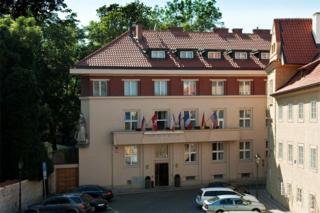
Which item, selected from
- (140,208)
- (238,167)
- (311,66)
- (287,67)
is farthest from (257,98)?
(140,208)

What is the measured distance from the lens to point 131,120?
47281mm

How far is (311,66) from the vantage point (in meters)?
36.8

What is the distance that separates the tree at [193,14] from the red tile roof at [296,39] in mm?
32702

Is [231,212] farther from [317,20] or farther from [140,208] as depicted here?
[317,20]

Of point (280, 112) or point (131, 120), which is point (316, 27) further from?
point (131, 120)

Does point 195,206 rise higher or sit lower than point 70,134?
lower

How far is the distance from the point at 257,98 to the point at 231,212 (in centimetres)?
1975

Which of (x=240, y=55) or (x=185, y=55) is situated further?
(x=240, y=55)

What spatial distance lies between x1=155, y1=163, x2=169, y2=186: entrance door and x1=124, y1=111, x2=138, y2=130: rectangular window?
13.5 ft

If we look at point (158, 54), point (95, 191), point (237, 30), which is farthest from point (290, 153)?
point (237, 30)

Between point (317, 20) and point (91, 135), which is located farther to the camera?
point (91, 135)

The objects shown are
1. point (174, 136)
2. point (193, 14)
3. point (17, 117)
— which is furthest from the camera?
point (193, 14)

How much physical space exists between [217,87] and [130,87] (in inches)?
323

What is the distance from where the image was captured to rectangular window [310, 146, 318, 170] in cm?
3177
